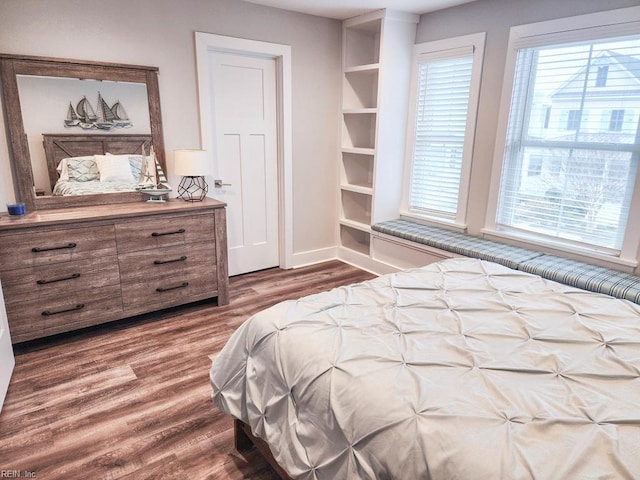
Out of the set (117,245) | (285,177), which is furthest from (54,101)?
(285,177)

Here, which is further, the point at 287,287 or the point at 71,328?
the point at 287,287

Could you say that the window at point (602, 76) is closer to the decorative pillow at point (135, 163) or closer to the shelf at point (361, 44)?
the shelf at point (361, 44)

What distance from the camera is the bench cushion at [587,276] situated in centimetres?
247

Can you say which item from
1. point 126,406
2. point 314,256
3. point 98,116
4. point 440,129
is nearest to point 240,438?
point 126,406

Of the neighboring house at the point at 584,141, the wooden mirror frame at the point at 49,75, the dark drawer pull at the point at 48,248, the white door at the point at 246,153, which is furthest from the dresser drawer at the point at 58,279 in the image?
the neighboring house at the point at 584,141

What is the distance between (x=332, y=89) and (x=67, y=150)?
252cm

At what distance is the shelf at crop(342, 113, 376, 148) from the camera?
4.39 metres

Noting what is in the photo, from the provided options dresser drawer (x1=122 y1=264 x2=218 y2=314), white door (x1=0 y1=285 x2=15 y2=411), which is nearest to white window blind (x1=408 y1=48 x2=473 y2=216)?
dresser drawer (x1=122 y1=264 x2=218 y2=314)

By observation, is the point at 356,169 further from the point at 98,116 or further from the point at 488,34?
the point at 98,116

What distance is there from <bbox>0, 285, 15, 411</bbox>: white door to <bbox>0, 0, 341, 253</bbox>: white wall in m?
0.82

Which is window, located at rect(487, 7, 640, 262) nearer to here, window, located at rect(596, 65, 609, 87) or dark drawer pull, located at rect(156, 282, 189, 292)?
window, located at rect(596, 65, 609, 87)

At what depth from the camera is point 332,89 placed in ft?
14.0

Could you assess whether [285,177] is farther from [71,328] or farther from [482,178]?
[71,328]

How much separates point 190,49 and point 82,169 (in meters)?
1.29
